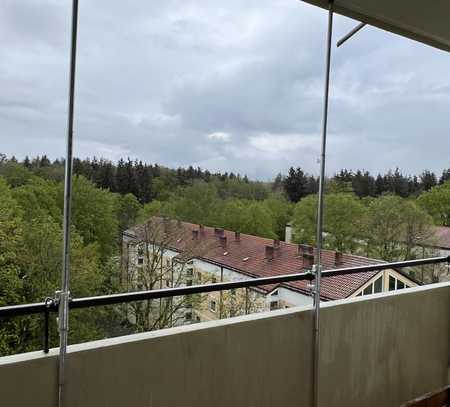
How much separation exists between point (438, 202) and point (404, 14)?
1.53 meters

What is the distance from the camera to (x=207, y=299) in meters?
2.10

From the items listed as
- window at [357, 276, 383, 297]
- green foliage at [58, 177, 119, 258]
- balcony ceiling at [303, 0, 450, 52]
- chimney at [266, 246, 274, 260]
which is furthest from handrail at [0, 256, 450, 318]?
balcony ceiling at [303, 0, 450, 52]

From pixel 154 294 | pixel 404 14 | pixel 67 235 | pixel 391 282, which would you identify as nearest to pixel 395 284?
pixel 391 282

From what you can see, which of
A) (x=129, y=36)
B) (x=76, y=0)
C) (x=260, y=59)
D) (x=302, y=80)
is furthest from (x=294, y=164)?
(x=76, y=0)

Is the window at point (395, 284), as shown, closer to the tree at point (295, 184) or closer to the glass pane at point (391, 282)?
the glass pane at point (391, 282)

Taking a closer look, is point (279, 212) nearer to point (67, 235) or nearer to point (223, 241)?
point (223, 241)

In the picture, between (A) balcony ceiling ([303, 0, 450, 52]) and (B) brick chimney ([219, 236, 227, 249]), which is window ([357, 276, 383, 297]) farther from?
(A) balcony ceiling ([303, 0, 450, 52])

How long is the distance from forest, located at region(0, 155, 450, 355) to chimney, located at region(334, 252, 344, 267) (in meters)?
0.04

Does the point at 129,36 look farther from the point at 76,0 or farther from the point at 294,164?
the point at 294,164

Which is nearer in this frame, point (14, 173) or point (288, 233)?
point (14, 173)

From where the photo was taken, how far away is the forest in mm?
1869

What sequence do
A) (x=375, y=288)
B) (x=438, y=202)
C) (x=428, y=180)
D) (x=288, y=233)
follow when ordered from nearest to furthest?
1. (x=288, y=233)
2. (x=375, y=288)
3. (x=428, y=180)
4. (x=438, y=202)

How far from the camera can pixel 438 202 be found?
10.5 ft

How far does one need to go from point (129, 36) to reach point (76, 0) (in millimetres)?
725
